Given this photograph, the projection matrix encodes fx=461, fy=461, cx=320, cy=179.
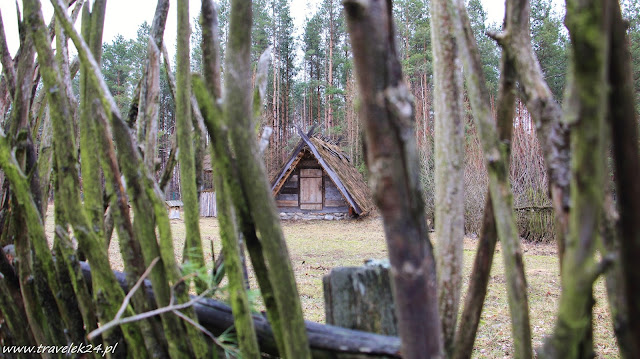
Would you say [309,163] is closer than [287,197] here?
Yes

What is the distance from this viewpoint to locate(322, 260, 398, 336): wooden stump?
1120mm

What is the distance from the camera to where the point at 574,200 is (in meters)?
0.54

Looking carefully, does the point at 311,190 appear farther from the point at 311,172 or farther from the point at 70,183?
the point at 70,183

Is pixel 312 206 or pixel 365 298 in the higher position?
pixel 365 298

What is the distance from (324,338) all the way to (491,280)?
19.2 feet

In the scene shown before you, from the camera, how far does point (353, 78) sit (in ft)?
101

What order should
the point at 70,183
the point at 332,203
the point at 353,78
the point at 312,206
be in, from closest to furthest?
1. the point at 70,183
2. the point at 312,206
3. the point at 332,203
4. the point at 353,78

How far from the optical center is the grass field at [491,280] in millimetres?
3868

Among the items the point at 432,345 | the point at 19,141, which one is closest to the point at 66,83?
the point at 19,141

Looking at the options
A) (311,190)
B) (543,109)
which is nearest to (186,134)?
(543,109)

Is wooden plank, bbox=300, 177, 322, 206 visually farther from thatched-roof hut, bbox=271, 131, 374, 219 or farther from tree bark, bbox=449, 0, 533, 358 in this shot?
tree bark, bbox=449, 0, 533, 358

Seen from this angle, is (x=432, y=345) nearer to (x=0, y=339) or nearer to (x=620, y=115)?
(x=620, y=115)

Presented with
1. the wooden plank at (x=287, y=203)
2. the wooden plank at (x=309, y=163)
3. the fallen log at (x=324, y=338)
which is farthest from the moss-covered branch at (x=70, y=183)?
the wooden plank at (x=287, y=203)

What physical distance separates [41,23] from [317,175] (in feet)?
55.3
